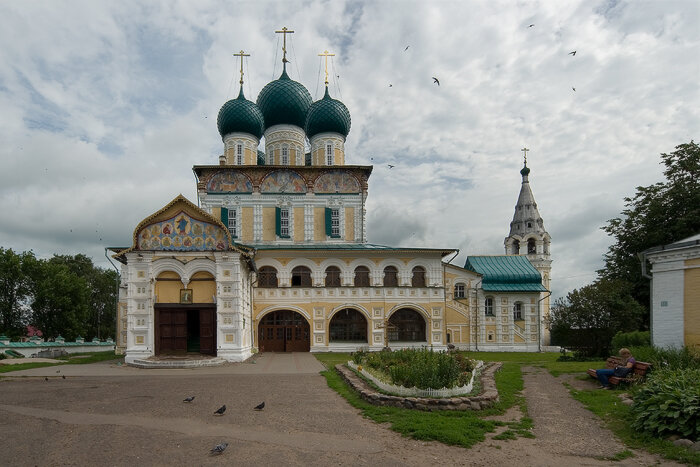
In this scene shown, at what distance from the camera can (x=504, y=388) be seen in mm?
12203

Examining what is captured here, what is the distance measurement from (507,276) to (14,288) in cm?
3606

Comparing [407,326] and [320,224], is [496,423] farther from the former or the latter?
[320,224]

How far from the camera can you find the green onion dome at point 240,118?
3183 cm

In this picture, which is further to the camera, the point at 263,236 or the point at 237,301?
the point at 263,236

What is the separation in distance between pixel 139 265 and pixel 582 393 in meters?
16.8

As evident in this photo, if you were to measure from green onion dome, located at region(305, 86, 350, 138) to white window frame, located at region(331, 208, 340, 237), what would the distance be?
5588 millimetres

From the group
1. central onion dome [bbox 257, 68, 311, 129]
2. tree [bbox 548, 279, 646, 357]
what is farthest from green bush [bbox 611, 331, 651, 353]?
central onion dome [bbox 257, 68, 311, 129]

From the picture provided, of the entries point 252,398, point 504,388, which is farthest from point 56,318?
point 504,388

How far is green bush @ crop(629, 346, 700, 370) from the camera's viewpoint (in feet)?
37.4

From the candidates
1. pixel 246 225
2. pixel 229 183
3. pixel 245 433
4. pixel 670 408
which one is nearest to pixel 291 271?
pixel 246 225

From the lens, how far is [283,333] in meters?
26.9

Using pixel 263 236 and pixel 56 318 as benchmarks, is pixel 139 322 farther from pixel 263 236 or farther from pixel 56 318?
pixel 56 318

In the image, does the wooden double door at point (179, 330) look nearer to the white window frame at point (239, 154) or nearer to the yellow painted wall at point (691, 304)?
the white window frame at point (239, 154)

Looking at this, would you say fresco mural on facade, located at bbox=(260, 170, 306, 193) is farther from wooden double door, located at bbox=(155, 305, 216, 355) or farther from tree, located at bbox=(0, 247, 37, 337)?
tree, located at bbox=(0, 247, 37, 337)
